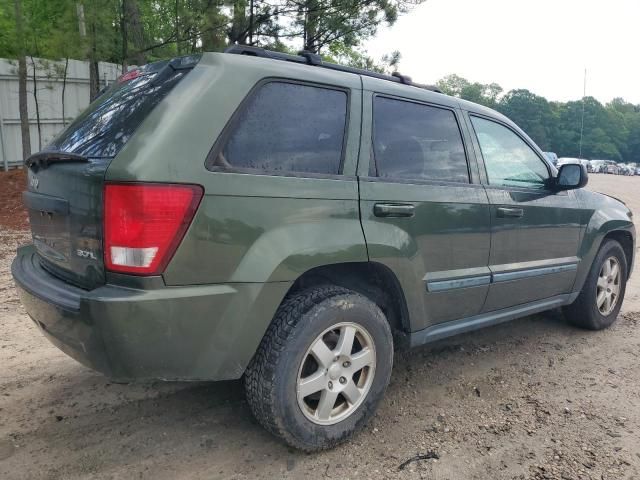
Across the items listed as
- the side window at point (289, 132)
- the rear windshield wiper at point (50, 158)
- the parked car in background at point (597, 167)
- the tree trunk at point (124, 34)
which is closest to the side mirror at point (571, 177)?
the side window at point (289, 132)

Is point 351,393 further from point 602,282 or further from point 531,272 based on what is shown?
point 602,282

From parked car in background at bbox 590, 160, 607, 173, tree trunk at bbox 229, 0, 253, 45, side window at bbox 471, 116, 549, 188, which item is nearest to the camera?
side window at bbox 471, 116, 549, 188

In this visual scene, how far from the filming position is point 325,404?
2541 millimetres

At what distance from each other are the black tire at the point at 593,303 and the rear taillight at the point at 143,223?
141 inches

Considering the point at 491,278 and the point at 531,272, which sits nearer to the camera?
the point at 491,278

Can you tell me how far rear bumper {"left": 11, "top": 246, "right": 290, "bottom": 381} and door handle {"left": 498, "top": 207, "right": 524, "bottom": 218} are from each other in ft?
5.61

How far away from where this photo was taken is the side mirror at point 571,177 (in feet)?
12.5

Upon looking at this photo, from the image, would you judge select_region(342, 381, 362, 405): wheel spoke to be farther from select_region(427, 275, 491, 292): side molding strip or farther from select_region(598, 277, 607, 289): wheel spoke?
select_region(598, 277, 607, 289): wheel spoke

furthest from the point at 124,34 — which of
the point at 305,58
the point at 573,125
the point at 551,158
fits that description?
the point at 573,125

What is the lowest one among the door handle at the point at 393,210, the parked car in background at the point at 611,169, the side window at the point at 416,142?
the door handle at the point at 393,210

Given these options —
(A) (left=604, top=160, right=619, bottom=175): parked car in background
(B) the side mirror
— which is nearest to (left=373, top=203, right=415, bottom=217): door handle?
(B) the side mirror

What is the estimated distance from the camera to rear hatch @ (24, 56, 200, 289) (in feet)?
7.06

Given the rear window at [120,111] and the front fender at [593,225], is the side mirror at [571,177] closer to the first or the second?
the front fender at [593,225]

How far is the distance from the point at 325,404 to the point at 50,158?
1769 millimetres
